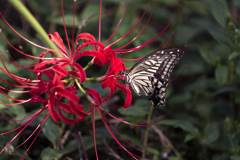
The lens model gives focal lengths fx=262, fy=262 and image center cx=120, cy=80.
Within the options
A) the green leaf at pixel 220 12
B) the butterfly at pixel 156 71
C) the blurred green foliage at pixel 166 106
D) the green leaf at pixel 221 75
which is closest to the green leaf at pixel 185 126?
the blurred green foliage at pixel 166 106

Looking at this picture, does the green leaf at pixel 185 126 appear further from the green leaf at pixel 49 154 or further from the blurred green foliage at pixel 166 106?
the green leaf at pixel 49 154

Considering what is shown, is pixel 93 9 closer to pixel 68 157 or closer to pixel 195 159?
pixel 68 157

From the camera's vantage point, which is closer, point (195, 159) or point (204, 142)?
point (204, 142)

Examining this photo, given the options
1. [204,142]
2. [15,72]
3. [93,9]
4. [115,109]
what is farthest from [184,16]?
[15,72]

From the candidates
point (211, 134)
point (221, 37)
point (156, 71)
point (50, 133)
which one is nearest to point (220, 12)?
point (221, 37)

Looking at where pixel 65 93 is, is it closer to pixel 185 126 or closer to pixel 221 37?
pixel 185 126
